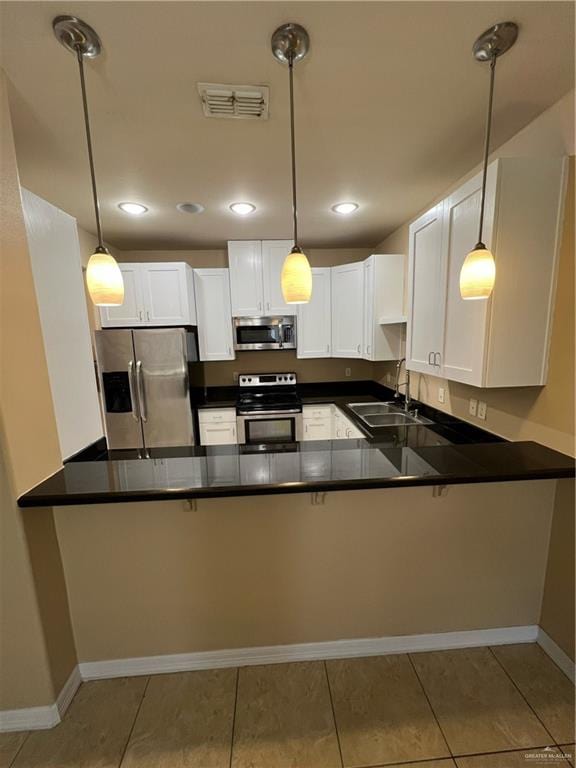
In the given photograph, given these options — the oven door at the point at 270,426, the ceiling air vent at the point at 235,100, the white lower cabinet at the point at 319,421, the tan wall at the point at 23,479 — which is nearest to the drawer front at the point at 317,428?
the white lower cabinet at the point at 319,421

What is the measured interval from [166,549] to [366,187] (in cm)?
246

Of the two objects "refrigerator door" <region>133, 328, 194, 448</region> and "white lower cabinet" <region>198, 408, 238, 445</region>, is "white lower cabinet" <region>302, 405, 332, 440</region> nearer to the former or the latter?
"white lower cabinet" <region>198, 408, 238, 445</region>

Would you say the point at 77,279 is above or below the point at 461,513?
above

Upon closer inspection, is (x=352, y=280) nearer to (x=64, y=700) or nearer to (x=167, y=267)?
(x=167, y=267)

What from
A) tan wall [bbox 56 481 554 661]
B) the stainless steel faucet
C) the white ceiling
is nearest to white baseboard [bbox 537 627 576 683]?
tan wall [bbox 56 481 554 661]

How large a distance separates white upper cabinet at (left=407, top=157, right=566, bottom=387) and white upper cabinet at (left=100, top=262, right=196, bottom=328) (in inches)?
92.7

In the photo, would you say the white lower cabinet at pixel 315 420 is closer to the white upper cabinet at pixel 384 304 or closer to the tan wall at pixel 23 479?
the white upper cabinet at pixel 384 304

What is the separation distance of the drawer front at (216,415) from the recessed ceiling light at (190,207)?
181cm

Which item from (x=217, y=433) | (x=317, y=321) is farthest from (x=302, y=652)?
(x=317, y=321)

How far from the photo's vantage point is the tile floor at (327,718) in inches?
46.2

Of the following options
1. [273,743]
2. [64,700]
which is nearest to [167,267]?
[64,700]

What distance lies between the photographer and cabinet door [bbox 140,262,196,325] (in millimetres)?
3037

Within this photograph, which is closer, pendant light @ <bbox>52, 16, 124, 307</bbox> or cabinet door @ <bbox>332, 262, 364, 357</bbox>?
pendant light @ <bbox>52, 16, 124, 307</bbox>

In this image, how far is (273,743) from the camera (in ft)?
3.97
